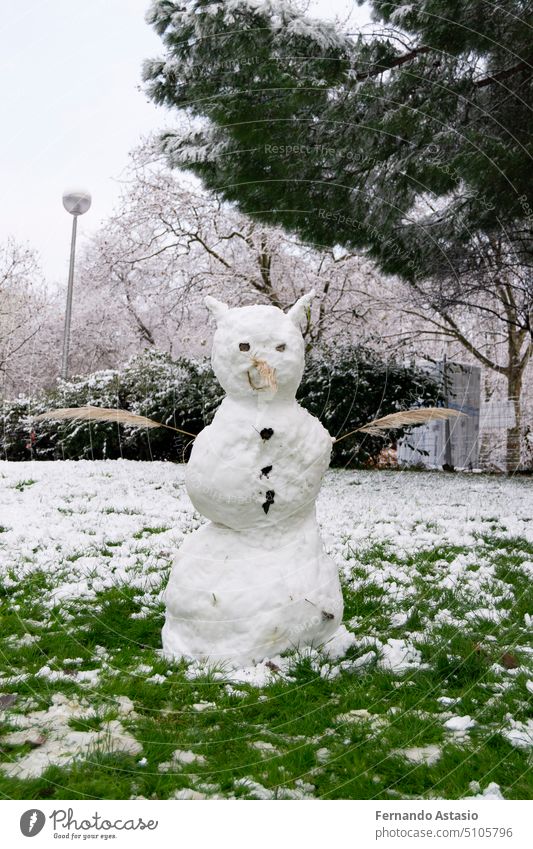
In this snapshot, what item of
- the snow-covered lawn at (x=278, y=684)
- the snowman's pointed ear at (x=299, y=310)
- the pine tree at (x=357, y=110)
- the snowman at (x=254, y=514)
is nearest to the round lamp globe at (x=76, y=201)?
the pine tree at (x=357, y=110)

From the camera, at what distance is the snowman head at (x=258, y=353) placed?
3332mm

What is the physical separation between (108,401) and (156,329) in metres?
5.02

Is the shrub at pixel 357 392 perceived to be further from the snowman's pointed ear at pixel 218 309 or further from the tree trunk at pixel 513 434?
the snowman's pointed ear at pixel 218 309

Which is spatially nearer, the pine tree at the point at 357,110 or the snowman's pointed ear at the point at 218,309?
the snowman's pointed ear at the point at 218,309

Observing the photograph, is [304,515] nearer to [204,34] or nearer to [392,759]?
[392,759]

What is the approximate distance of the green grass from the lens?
2328 mm

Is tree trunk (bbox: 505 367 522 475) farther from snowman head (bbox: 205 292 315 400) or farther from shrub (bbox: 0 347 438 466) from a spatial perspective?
snowman head (bbox: 205 292 315 400)

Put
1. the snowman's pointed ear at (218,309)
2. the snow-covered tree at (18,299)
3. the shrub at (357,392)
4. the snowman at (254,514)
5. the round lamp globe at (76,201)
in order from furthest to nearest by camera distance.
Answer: the snow-covered tree at (18,299)
the shrub at (357,392)
the round lamp globe at (76,201)
the snowman's pointed ear at (218,309)
the snowman at (254,514)

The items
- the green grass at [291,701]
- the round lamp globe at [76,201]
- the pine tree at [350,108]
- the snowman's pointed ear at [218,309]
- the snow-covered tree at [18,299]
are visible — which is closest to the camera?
the green grass at [291,701]

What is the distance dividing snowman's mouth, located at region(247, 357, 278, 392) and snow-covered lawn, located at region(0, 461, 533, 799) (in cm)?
137

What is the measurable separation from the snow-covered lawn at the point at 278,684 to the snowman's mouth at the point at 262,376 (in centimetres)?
137

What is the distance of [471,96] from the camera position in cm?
582

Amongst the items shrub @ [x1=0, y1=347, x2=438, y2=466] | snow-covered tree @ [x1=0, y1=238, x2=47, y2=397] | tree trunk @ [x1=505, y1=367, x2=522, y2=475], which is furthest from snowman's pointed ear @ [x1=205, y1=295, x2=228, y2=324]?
snow-covered tree @ [x1=0, y1=238, x2=47, y2=397]

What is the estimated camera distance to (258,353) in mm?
3332
